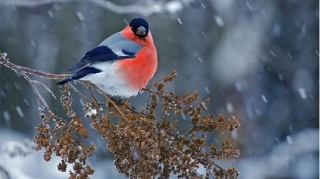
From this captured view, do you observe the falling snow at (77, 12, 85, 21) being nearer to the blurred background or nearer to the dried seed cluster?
the blurred background

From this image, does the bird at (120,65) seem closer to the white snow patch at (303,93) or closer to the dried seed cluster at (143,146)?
the dried seed cluster at (143,146)

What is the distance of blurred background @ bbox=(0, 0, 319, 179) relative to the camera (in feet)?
23.4

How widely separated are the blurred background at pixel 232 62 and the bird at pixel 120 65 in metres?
4.63

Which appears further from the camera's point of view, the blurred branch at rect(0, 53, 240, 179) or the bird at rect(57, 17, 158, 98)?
A: the bird at rect(57, 17, 158, 98)

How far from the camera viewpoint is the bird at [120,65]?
2.01m

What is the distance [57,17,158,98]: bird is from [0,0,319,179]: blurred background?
4628mm

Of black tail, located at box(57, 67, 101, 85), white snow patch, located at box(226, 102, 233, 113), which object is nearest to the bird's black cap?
black tail, located at box(57, 67, 101, 85)

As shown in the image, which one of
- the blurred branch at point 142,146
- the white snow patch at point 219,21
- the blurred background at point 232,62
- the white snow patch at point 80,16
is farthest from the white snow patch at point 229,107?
the blurred branch at point 142,146

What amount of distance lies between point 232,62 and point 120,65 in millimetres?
5261

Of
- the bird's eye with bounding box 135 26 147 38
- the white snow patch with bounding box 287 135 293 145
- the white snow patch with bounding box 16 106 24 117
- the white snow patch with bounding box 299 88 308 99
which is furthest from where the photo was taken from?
the white snow patch with bounding box 287 135 293 145

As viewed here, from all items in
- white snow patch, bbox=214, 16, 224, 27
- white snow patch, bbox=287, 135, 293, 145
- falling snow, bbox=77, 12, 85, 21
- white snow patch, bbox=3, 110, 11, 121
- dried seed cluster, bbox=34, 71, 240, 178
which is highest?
white snow patch, bbox=214, 16, 224, 27

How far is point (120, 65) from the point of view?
2115mm

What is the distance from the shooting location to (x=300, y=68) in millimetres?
7383

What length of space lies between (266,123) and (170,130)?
6281 mm
